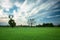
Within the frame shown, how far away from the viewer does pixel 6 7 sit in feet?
12.4

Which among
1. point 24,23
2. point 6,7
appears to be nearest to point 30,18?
point 24,23

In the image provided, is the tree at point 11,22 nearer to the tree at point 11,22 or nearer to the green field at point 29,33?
the tree at point 11,22

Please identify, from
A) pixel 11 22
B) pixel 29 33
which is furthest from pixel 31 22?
pixel 11 22

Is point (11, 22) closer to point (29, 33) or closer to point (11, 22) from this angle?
point (11, 22)

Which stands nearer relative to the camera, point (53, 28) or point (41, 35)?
point (41, 35)

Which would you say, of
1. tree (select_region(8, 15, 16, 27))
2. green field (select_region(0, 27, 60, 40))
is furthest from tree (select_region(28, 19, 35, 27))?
tree (select_region(8, 15, 16, 27))

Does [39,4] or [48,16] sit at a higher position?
[39,4]

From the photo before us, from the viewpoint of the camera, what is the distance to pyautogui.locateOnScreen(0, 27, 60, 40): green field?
3.62 meters

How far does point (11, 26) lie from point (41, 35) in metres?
0.85

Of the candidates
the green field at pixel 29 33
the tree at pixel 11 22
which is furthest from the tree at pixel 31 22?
the tree at pixel 11 22

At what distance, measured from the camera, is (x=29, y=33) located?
12.3ft

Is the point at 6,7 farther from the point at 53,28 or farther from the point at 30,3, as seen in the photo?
the point at 53,28

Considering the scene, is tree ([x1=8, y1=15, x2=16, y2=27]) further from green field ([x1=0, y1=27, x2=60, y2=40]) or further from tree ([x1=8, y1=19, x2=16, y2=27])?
green field ([x1=0, y1=27, x2=60, y2=40])

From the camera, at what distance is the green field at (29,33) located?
3625 mm
